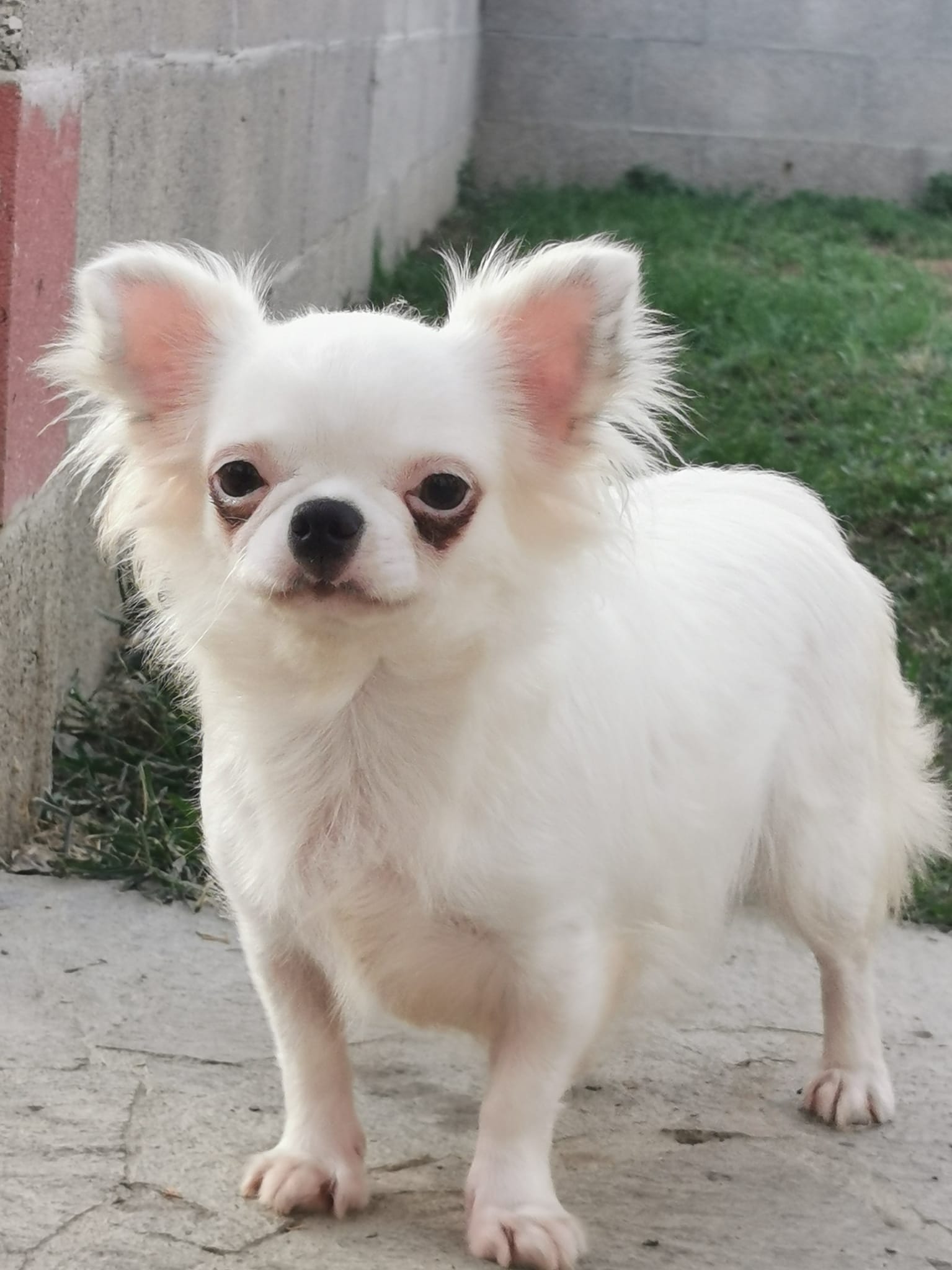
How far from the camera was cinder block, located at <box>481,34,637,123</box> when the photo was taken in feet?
43.4

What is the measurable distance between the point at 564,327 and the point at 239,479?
21.2 inches

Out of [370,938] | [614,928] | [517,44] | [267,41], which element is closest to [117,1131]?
[370,938]

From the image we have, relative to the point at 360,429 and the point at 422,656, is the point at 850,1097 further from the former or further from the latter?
the point at 360,429

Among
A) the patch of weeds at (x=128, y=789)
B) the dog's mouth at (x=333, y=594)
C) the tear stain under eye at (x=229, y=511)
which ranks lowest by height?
the patch of weeds at (x=128, y=789)

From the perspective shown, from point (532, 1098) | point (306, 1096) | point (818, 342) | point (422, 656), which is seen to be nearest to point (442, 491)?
point (422, 656)

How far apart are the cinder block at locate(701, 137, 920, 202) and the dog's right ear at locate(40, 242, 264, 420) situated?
11500 millimetres

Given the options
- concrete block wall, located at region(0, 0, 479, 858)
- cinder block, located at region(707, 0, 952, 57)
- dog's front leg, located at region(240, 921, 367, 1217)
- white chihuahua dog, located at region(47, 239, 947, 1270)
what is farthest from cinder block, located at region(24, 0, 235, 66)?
cinder block, located at region(707, 0, 952, 57)

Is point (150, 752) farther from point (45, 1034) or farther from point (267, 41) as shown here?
point (267, 41)

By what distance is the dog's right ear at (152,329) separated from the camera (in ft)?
8.25

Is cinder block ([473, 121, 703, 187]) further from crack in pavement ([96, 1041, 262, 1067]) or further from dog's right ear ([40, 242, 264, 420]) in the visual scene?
dog's right ear ([40, 242, 264, 420])

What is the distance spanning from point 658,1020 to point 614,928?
2.81 ft

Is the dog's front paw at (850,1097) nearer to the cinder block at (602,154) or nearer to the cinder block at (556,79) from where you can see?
the cinder block at (602,154)

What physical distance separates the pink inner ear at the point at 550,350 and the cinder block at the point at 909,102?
11.6 metres

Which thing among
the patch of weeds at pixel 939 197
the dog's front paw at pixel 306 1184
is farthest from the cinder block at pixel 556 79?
the dog's front paw at pixel 306 1184
